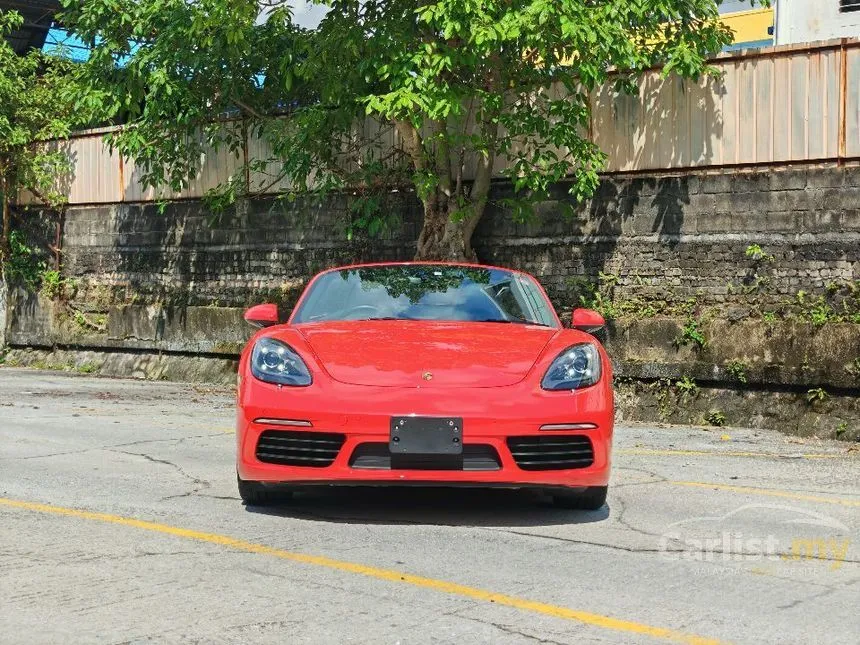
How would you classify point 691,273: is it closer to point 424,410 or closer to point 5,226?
point 424,410

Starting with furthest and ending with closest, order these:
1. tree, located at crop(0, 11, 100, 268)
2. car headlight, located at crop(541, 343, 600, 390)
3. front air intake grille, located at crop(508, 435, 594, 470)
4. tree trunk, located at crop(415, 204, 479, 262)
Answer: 1. tree, located at crop(0, 11, 100, 268)
2. tree trunk, located at crop(415, 204, 479, 262)
3. car headlight, located at crop(541, 343, 600, 390)
4. front air intake grille, located at crop(508, 435, 594, 470)

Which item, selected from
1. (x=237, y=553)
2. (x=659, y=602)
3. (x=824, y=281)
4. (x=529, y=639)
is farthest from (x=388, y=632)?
(x=824, y=281)

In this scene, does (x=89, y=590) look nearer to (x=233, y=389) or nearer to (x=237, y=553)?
(x=237, y=553)

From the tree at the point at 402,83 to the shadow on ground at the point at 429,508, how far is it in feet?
20.1

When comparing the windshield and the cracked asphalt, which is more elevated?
the windshield

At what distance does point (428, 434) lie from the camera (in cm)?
622

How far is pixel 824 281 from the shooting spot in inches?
483

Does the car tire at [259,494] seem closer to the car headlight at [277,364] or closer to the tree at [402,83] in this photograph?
the car headlight at [277,364]

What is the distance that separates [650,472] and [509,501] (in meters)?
1.80

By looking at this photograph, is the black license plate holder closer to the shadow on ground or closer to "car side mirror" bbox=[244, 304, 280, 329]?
the shadow on ground

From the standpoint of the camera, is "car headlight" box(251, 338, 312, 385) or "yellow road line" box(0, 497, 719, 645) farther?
"car headlight" box(251, 338, 312, 385)

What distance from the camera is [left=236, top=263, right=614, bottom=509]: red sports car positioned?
6.24m

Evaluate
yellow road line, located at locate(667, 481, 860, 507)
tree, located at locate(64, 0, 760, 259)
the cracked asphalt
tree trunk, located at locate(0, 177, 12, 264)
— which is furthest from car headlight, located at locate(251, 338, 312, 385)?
tree trunk, located at locate(0, 177, 12, 264)

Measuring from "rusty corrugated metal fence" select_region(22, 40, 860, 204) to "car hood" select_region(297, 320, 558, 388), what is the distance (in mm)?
6238
